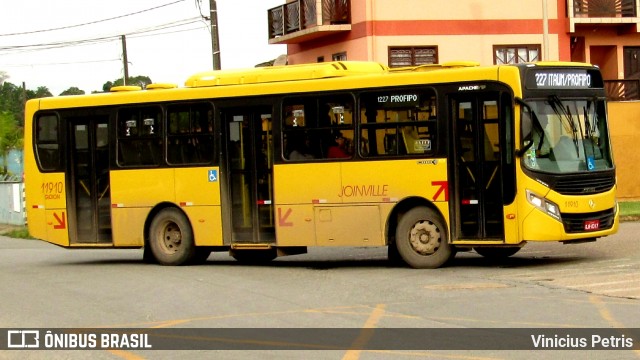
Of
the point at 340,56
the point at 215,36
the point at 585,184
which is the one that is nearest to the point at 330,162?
the point at 585,184

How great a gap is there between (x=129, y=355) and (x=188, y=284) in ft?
21.2

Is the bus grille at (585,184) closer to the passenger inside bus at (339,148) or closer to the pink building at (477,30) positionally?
the passenger inside bus at (339,148)

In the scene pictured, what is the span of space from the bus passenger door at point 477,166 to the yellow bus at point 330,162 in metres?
0.02

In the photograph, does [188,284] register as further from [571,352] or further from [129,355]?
[571,352]

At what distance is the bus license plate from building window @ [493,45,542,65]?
938 inches

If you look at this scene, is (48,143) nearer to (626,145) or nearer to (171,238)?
(171,238)

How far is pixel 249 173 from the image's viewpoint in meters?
20.1

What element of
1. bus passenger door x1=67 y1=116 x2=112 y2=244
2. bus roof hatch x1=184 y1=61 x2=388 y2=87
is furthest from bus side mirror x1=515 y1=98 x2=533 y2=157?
bus passenger door x1=67 y1=116 x2=112 y2=244

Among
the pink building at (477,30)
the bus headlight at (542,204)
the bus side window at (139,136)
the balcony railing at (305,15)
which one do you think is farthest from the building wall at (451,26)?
the bus headlight at (542,204)

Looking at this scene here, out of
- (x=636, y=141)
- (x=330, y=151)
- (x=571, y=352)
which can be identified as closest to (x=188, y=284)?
(x=330, y=151)

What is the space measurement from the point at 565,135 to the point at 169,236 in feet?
24.4

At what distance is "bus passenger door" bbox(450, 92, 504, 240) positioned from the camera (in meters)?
17.7

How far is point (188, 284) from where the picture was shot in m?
17.4

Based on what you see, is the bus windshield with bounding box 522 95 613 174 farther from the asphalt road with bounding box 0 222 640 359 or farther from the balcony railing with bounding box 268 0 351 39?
the balcony railing with bounding box 268 0 351 39
